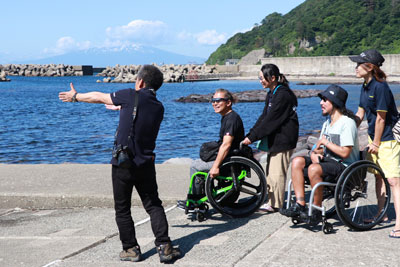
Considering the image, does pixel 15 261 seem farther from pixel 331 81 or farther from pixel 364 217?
pixel 331 81

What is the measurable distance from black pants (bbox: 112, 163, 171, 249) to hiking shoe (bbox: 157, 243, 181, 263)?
51 mm

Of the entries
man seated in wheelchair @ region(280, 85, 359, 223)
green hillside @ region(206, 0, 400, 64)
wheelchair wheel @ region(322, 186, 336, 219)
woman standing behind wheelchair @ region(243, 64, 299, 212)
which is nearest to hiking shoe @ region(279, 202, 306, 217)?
man seated in wheelchair @ region(280, 85, 359, 223)

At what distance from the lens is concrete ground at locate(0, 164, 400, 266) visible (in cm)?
443

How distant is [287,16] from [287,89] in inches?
6940

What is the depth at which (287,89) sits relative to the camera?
583cm

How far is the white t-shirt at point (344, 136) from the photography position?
5.13 metres

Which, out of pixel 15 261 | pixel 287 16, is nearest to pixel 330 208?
pixel 15 261

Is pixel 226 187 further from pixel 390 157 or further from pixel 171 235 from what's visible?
pixel 390 157

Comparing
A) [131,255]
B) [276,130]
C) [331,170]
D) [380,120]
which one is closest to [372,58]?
[380,120]

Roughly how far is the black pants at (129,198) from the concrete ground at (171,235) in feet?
0.75

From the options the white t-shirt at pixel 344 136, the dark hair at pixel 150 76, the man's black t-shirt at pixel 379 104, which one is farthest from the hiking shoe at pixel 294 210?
the dark hair at pixel 150 76

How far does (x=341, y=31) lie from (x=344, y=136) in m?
→ 116

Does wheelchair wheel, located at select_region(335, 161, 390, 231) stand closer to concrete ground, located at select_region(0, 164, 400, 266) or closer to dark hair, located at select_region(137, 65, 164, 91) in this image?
concrete ground, located at select_region(0, 164, 400, 266)

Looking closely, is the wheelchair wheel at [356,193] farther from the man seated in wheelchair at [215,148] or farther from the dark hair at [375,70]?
the man seated in wheelchair at [215,148]
